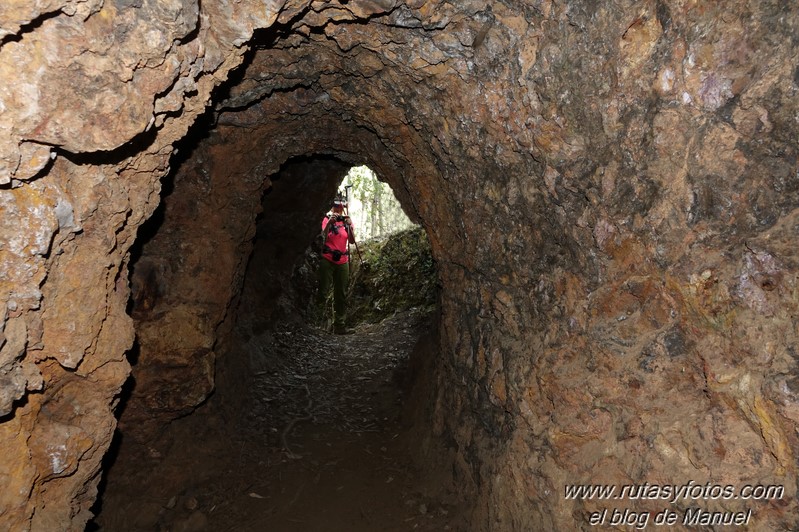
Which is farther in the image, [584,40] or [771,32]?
[584,40]

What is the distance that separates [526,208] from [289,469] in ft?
13.1

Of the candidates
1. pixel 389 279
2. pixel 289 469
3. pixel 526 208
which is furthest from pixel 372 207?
pixel 526 208

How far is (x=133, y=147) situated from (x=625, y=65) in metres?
2.64

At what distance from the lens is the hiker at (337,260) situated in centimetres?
1044

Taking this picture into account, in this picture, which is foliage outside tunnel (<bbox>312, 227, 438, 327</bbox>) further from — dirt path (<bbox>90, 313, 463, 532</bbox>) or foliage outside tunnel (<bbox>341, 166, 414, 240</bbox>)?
foliage outside tunnel (<bbox>341, 166, 414, 240</bbox>)

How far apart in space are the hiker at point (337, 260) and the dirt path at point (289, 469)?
10.7 feet

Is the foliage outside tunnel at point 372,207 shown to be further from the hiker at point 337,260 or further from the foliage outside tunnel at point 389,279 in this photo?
the hiker at point 337,260

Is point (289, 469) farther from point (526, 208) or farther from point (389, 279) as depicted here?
point (389, 279)

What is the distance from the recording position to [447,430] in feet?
16.7

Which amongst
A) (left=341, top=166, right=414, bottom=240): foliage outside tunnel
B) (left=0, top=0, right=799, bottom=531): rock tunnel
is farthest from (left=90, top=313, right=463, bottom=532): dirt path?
(left=341, top=166, right=414, bottom=240): foliage outside tunnel

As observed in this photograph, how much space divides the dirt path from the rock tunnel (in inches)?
49.0

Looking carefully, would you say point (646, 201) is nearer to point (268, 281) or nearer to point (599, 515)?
point (599, 515)

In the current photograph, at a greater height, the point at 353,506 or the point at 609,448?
the point at 609,448

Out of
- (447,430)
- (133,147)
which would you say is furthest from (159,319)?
(447,430)
